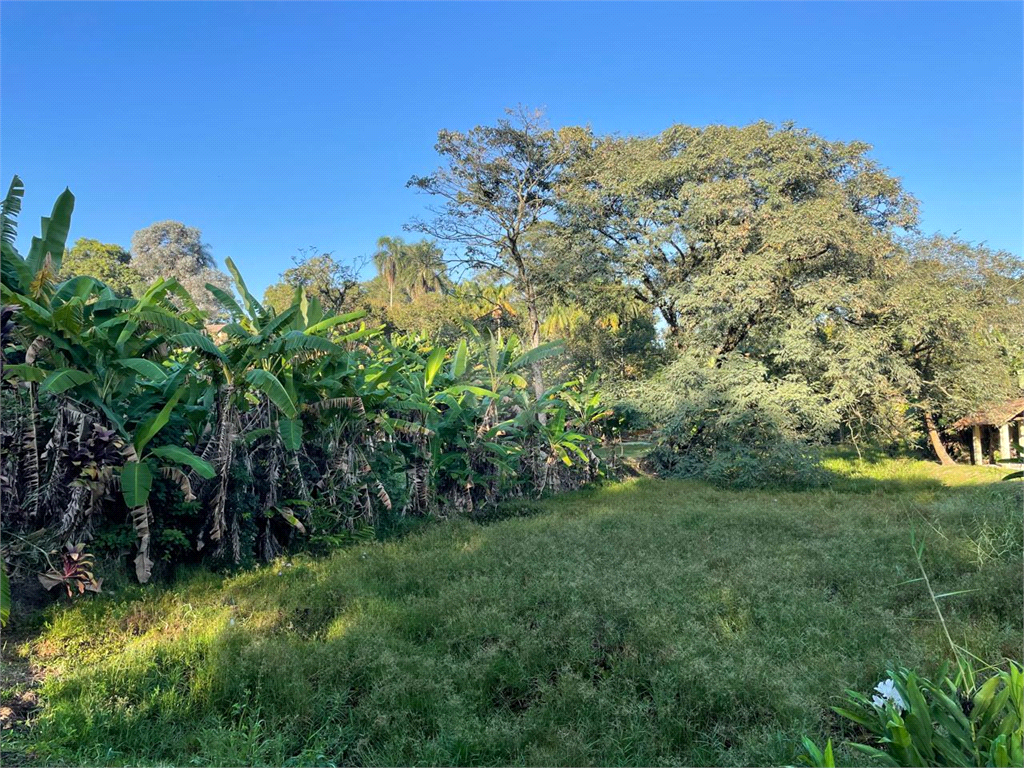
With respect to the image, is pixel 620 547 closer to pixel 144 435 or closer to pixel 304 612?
pixel 304 612

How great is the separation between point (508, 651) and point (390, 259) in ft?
117

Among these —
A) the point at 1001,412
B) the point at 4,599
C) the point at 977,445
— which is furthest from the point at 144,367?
the point at 977,445

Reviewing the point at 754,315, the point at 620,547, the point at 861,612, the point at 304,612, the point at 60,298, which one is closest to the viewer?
the point at 861,612

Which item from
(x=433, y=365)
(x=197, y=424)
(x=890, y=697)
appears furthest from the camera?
(x=433, y=365)

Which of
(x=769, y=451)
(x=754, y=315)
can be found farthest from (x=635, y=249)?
(x=769, y=451)

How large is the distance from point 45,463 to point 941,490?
12034 millimetres

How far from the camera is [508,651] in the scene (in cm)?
318

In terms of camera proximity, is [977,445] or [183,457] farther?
[977,445]

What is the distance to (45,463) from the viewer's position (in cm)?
378

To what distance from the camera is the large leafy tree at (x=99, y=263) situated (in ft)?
77.5

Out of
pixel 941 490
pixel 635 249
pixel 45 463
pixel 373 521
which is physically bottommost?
pixel 941 490

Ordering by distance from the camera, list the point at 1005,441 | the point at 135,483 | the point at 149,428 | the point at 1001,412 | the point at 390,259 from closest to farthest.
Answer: the point at 135,483 < the point at 149,428 < the point at 1001,412 < the point at 1005,441 < the point at 390,259

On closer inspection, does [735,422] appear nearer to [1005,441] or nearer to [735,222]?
[735,222]

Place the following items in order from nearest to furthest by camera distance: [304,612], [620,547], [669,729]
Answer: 1. [669,729]
2. [304,612]
3. [620,547]
